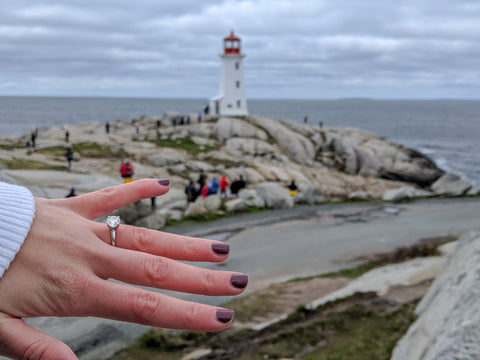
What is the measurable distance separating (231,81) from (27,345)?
166ft

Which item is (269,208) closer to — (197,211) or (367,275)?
(197,211)

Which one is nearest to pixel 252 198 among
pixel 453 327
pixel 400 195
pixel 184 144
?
pixel 400 195

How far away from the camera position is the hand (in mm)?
2100

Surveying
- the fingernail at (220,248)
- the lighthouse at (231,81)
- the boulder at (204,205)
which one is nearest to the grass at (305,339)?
the fingernail at (220,248)

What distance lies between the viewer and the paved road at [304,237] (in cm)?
1185

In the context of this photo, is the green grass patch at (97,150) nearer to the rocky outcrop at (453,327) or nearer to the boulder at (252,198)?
the boulder at (252,198)

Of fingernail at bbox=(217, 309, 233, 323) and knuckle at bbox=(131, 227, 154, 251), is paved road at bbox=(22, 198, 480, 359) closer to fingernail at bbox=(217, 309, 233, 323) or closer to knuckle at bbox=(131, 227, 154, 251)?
knuckle at bbox=(131, 227, 154, 251)

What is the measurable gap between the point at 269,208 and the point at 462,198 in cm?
1573

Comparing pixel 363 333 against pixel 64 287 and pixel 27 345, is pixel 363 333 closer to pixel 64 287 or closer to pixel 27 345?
pixel 64 287

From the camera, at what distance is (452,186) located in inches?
1345

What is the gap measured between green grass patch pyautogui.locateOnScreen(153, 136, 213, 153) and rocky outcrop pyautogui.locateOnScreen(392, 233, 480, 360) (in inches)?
1179

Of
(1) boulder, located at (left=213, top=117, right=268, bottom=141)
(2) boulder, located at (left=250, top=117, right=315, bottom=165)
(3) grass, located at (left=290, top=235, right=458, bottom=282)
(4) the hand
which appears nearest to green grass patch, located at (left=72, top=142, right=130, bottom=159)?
(1) boulder, located at (left=213, top=117, right=268, bottom=141)

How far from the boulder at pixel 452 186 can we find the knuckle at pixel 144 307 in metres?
34.9

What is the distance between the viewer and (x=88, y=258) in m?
2.37
